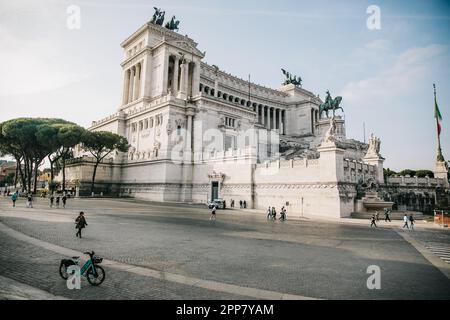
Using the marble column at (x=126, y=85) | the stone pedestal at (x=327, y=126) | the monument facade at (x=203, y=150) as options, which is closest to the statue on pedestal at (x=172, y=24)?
the monument facade at (x=203, y=150)

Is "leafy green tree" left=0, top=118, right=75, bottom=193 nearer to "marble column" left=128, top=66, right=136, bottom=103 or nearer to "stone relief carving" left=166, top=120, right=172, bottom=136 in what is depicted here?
"stone relief carving" left=166, top=120, right=172, bottom=136

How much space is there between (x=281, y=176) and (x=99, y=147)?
123 feet

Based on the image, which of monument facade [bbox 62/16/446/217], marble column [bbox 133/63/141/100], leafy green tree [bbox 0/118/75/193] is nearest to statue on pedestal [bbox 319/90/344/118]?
monument facade [bbox 62/16/446/217]

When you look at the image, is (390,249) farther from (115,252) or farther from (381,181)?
(381,181)

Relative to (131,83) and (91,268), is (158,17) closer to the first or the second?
(131,83)

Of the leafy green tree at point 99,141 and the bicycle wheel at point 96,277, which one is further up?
the leafy green tree at point 99,141

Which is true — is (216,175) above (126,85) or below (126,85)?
below

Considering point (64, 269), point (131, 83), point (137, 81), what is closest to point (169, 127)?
point (137, 81)

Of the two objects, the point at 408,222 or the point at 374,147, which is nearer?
the point at 408,222

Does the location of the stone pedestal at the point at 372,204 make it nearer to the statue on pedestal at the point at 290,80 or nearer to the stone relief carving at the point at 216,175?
the stone relief carving at the point at 216,175

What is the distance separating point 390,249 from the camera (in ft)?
49.5

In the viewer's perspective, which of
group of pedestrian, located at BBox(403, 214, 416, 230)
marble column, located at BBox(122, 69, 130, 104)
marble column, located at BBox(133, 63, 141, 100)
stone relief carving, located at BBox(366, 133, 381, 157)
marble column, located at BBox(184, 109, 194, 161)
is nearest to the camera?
group of pedestrian, located at BBox(403, 214, 416, 230)
